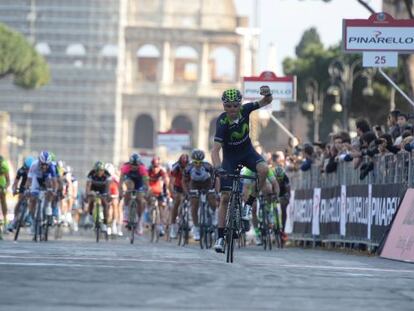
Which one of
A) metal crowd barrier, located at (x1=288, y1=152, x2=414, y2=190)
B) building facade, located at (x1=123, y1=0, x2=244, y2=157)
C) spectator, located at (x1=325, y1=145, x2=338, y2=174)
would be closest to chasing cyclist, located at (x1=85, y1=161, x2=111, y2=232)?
metal crowd barrier, located at (x1=288, y1=152, x2=414, y2=190)

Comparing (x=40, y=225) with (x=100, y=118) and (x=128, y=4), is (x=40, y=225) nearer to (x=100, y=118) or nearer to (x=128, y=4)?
(x=100, y=118)

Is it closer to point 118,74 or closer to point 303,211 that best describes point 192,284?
point 303,211

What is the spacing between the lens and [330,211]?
26.5 m

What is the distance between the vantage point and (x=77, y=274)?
43.4ft

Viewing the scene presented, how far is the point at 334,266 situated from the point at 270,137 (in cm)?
12814

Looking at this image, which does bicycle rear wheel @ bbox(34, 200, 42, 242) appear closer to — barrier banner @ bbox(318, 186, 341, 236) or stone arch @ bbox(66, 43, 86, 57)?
barrier banner @ bbox(318, 186, 341, 236)

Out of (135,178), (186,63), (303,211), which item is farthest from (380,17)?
(186,63)

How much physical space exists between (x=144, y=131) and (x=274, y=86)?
127 meters

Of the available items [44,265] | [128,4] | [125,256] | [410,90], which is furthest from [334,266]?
[128,4]

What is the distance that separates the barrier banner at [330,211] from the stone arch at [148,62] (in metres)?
139

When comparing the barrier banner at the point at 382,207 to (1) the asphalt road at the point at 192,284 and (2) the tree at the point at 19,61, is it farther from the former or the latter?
(2) the tree at the point at 19,61

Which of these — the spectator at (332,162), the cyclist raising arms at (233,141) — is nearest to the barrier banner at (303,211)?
the spectator at (332,162)

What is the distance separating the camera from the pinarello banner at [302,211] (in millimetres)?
28750

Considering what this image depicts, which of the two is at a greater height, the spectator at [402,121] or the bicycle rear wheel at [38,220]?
the spectator at [402,121]
